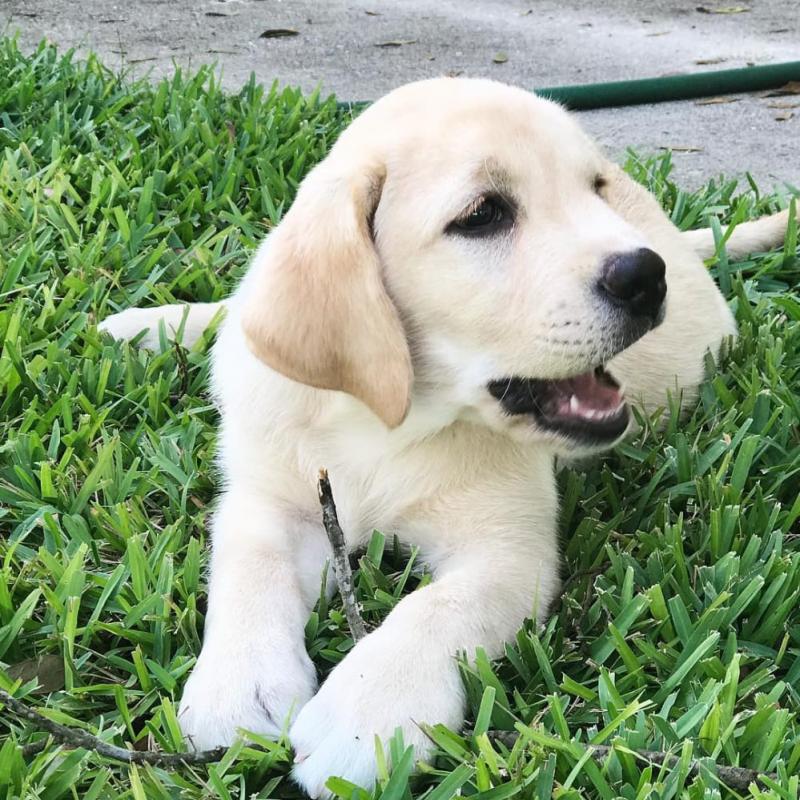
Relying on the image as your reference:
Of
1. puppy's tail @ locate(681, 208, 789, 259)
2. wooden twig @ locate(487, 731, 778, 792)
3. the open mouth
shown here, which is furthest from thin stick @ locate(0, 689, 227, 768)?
puppy's tail @ locate(681, 208, 789, 259)

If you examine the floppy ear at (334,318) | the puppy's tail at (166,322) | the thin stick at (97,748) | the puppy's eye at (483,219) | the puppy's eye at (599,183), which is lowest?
the puppy's tail at (166,322)

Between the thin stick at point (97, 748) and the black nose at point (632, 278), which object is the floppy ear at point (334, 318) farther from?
the thin stick at point (97, 748)

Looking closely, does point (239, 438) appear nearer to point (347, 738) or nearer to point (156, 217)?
point (347, 738)

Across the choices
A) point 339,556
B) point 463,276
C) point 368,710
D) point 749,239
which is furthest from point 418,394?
point 749,239

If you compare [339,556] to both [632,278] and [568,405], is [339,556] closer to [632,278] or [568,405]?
[568,405]

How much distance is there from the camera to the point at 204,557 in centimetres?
264

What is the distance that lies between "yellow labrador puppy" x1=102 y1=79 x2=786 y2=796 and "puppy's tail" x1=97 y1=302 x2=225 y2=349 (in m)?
0.74

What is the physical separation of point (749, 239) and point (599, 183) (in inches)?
64.1

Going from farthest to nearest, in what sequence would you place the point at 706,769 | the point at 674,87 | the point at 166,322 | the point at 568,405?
the point at 674,87 < the point at 166,322 < the point at 568,405 < the point at 706,769

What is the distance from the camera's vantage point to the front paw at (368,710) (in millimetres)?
1982

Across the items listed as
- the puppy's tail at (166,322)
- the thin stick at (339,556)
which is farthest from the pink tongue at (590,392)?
the puppy's tail at (166,322)

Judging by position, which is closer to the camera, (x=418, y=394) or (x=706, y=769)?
(x=706, y=769)

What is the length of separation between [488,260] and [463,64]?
524cm

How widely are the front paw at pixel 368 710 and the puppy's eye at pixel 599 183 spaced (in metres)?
1.23
